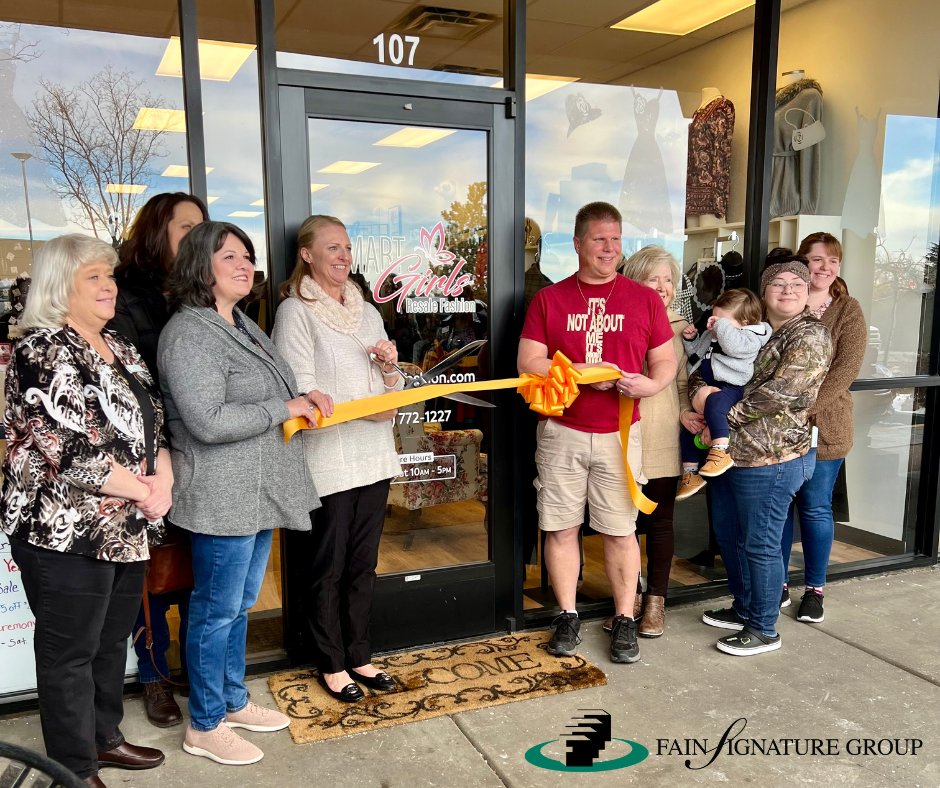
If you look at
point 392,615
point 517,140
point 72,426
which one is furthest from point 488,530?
point 72,426

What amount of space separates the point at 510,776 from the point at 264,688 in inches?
45.3

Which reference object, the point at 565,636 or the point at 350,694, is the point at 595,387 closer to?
the point at 565,636

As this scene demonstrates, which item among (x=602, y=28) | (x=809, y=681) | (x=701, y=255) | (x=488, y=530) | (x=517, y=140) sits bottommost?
(x=809, y=681)

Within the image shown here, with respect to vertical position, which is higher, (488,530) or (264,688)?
(488,530)

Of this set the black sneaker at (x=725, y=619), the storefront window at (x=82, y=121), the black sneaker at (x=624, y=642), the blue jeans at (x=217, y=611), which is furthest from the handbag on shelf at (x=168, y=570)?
the black sneaker at (x=725, y=619)

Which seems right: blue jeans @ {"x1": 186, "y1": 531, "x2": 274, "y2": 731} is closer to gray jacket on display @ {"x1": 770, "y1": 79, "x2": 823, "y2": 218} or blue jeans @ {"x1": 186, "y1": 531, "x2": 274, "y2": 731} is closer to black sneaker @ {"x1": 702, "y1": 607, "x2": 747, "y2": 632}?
black sneaker @ {"x1": 702, "y1": 607, "x2": 747, "y2": 632}

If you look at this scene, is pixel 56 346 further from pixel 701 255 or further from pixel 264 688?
pixel 701 255

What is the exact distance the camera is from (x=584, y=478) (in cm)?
352

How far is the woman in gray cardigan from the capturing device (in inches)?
98.2

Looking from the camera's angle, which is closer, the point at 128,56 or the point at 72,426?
the point at 72,426

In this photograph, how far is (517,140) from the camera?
3646 mm

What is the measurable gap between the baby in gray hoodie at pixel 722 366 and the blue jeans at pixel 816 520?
66 centimetres

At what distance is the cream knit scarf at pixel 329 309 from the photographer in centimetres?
302

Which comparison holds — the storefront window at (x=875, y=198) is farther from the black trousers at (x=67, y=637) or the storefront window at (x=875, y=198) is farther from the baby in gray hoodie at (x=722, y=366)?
the black trousers at (x=67, y=637)
